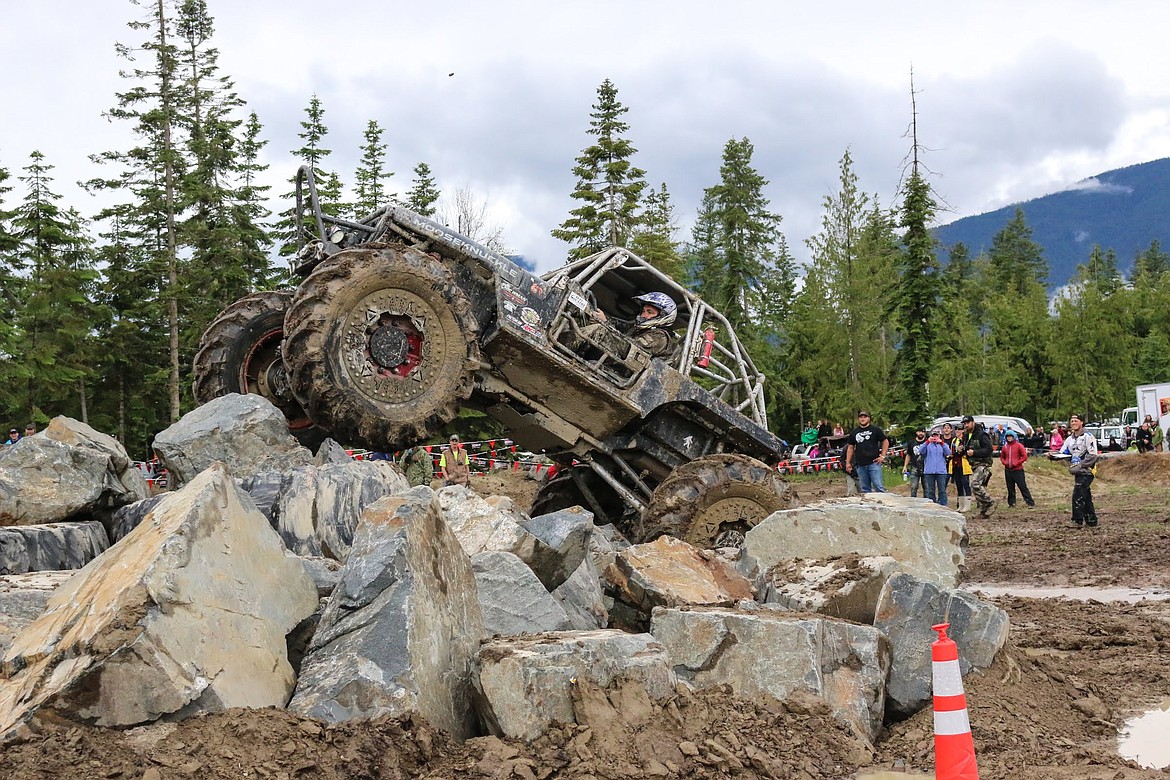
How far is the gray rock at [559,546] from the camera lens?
6082mm

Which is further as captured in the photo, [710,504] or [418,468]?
[418,468]

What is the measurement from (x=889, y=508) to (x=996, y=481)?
1903 cm

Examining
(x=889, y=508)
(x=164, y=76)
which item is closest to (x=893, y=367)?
(x=164, y=76)

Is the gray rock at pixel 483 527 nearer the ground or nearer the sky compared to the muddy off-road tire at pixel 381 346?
nearer the ground

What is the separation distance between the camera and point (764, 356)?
135ft

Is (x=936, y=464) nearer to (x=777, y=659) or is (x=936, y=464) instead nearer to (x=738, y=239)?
(x=777, y=659)

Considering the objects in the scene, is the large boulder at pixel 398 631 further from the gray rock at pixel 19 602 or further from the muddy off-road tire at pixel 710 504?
the muddy off-road tire at pixel 710 504

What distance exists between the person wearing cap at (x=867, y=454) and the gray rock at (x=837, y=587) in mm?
9177

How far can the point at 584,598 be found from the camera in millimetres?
6191

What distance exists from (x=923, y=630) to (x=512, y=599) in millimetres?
2207

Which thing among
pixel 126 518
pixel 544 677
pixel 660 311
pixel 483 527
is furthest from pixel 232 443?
pixel 660 311

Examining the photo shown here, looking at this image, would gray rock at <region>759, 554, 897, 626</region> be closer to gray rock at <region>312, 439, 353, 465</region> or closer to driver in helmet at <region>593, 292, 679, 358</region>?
gray rock at <region>312, 439, 353, 465</region>

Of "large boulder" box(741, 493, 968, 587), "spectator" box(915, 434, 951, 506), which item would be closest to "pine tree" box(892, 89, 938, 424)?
"spectator" box(915, 434, 951, 506)

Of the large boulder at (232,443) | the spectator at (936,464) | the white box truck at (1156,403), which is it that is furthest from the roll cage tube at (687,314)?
the white box truck at (1156,403)
